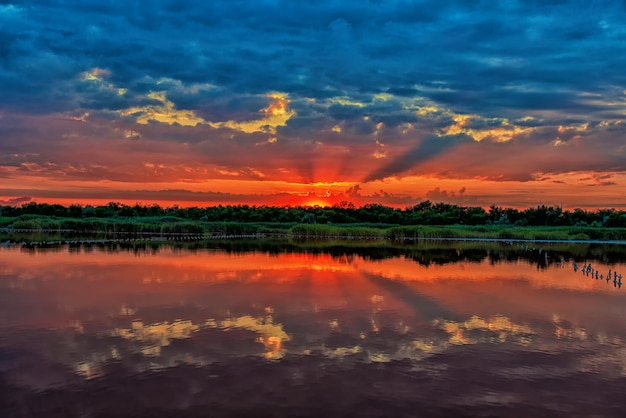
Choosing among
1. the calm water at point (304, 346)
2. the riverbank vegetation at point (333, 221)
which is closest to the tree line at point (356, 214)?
the riverbank vegetation at point (333, 221)

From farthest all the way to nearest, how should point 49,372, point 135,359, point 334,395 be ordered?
point 135,359
point 49,372
point 334,395

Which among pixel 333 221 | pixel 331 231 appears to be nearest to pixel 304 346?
pixel 331 231

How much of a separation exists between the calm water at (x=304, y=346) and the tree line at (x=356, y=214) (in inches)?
3399

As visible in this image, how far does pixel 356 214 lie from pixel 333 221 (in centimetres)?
612

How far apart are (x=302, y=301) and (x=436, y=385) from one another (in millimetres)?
10034

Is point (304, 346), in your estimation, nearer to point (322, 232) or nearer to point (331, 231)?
point (331, 231)

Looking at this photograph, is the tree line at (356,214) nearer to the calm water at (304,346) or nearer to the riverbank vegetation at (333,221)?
the riverbank vegetation at (333,221)

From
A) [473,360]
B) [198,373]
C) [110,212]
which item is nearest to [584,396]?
[473,360]

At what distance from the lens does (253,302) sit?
2019cm

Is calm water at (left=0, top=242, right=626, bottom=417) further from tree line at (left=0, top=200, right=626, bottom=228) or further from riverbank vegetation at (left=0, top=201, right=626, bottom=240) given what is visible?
tree line at (left=0, top=200, right=626, bottom=228)

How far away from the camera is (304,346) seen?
13938 millimetres

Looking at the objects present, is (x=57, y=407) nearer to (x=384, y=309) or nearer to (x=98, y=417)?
(x=98, y=417)

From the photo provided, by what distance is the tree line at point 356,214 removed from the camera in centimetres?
11062

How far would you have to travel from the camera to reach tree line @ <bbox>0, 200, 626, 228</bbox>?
111 meters
